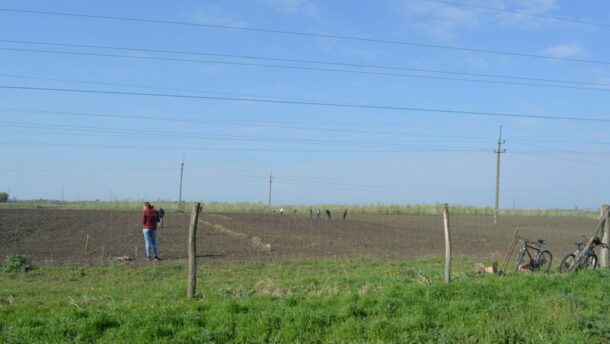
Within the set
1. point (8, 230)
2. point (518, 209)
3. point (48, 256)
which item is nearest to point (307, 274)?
point (48, 256)

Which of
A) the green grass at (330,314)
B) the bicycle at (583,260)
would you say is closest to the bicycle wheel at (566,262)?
the bicycle at (583,260)

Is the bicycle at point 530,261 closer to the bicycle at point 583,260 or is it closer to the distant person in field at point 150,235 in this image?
the bicycle at point 583,260

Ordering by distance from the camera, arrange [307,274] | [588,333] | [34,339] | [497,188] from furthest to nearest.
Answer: [497,188], [307,274], [588,333], [34,339]

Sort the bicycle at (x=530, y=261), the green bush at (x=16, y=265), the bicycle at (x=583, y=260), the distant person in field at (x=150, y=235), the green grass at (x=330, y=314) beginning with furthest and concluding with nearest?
the distant person in field at (x=150, y=235)
the bicycle at (x=530, y=261)
the green bush at (x=16, y=265)
the bicycle at (x=583, y=260)
the green grass at (x=330, y=314)

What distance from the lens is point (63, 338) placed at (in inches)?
262

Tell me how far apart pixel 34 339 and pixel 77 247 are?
50.3 feet

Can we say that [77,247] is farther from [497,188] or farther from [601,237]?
[497,188]

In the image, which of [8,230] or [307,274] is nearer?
[307,274]

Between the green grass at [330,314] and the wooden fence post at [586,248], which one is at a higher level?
the wooden fence post at [586,248]

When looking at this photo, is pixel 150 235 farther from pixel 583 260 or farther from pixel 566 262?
pixel 583 260

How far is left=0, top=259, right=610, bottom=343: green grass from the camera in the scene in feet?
22.6

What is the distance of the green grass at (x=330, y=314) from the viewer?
6883mm

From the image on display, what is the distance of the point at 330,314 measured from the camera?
7637mm

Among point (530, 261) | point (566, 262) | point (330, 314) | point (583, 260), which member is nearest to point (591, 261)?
point (566, 262)
